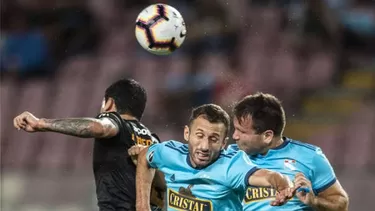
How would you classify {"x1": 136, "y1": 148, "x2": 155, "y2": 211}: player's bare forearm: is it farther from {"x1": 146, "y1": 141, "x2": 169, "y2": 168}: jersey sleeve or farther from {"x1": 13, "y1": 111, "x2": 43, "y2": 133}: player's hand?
{"x1": 13, "y1": 111, "x2": 43, "y2": 133}: player's hand

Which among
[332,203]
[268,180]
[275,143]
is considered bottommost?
[332,203]

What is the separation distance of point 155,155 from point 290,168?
2.89ft

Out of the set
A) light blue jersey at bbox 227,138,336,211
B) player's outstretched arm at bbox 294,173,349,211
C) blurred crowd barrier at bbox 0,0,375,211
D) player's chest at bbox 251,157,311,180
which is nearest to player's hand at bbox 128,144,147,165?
light blue jersey at bbox 227,138,336,211

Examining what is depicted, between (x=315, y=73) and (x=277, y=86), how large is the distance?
2.77ft

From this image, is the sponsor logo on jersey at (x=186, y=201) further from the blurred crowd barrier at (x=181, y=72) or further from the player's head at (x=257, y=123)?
the blurred crowd barrier at (x=181, y=72)

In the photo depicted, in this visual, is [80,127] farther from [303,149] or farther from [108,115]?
[303,149]

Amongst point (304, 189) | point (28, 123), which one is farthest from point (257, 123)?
point (28, 123)

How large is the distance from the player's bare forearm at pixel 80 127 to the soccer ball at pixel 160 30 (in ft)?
4.04

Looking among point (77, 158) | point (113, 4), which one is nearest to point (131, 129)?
point (77, 158)

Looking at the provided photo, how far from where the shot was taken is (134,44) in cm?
1550

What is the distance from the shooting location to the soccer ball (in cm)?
761

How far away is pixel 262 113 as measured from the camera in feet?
21.3

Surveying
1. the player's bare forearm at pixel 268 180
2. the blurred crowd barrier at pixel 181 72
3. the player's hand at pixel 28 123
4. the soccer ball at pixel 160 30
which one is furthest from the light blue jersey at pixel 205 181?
the blurred crowd barrier at pixel 181 72

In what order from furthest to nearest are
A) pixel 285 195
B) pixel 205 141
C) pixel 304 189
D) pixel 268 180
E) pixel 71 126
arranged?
pixel 71 126, pixel 205 141, pixel 304 189, pixel 268 180, pixel 285 195
